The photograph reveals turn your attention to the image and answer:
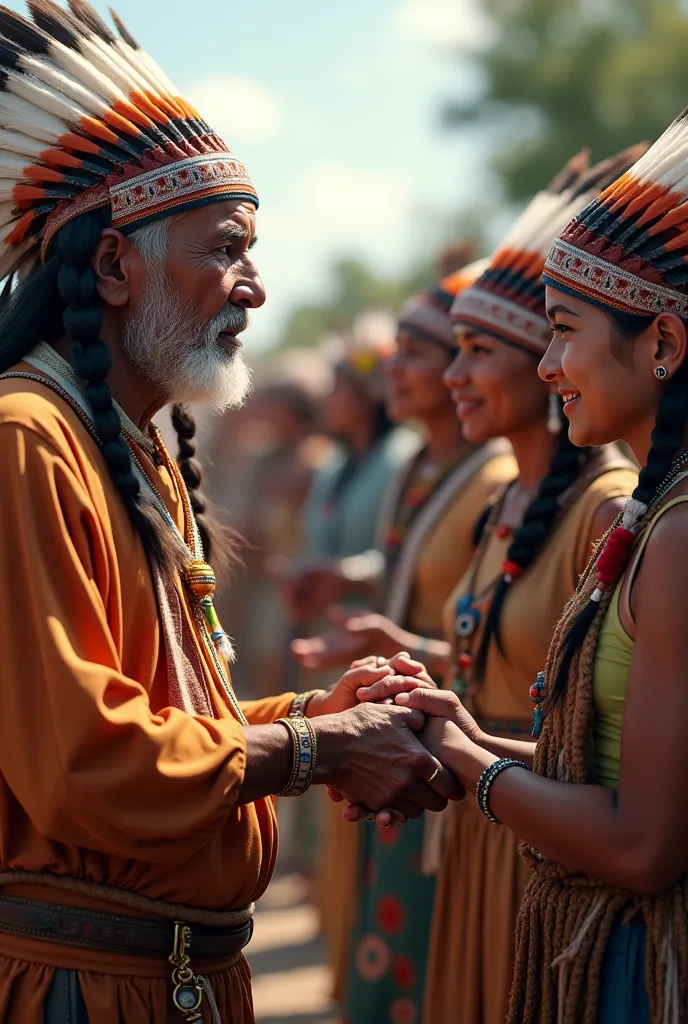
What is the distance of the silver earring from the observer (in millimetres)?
4445

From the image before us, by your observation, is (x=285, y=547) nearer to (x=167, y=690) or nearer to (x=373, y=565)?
(x=373, y=565)

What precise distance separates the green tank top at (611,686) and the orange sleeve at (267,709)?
1013 mm

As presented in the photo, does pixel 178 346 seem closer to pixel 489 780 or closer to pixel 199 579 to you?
pixel 199 579

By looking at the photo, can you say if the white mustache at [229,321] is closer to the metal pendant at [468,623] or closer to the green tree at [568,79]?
the metal pendant at [468,623]

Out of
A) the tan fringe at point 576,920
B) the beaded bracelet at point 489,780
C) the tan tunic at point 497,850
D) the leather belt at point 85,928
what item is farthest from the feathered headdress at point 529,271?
the leather belt at point 85,928

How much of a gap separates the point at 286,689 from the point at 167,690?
7131 millimetres

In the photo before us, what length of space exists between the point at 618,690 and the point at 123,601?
1177mm

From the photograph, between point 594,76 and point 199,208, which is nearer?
point 199,208

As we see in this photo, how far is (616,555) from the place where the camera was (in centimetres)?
297

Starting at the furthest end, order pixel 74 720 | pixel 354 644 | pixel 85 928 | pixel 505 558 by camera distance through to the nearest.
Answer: pixel 354 644
pixel 505 558
pixel 85 928
pixel 74 720

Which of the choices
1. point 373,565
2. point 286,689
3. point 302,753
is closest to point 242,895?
point 302,753

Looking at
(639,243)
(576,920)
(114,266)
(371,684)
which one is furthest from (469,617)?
(114,266)

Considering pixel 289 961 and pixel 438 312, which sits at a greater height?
pixel 438 312

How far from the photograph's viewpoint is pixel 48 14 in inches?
129
